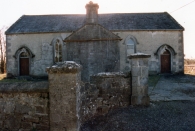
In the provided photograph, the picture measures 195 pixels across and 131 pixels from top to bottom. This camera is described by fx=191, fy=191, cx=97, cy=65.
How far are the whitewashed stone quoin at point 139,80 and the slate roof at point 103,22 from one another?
1237 cm

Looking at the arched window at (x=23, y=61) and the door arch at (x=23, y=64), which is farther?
the door arch at (x=23, y=64)

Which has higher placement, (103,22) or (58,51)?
(103,22)

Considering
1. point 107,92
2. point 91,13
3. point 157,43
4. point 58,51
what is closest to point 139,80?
point 107,92

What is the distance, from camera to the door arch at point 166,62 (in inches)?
757

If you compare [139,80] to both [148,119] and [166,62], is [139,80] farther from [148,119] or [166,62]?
[166,62]

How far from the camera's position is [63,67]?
14.7 ft

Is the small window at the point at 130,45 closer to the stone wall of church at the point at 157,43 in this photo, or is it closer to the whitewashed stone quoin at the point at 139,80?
the stone wall of church at the point at 157,43

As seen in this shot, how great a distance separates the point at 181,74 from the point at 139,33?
19.0ft

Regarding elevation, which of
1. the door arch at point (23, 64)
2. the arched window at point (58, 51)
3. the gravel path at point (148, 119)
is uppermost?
the arched window at point (58, 51)

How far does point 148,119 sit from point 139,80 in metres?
1.45

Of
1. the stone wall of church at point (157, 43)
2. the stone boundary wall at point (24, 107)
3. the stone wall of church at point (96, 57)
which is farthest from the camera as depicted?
the stone wall of church at point (157, 43)

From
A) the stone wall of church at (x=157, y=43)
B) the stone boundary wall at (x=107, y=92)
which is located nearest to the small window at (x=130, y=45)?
the stone wall of church at (x=157, y=43)

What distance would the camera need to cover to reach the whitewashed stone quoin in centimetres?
684

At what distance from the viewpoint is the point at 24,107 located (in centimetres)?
478
